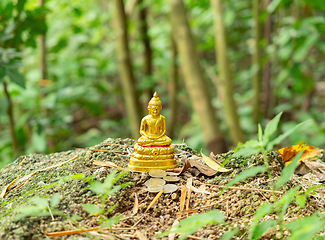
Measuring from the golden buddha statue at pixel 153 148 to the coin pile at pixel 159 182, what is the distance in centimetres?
7

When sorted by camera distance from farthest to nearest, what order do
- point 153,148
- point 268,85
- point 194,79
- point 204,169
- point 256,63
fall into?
1. point 268,85
2. point 256,63
3. point 194,79
4. point 153,148
5. point 204,169

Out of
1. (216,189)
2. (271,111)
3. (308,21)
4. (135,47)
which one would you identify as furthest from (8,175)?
(135,47)

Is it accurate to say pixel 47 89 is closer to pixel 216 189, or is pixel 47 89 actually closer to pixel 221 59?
pixel 221 59

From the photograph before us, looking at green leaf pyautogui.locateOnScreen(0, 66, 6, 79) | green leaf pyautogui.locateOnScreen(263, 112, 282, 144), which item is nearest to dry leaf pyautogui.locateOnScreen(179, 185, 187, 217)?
green leaf pyautogui.locateOnScreen(263, 112, 282, 144)

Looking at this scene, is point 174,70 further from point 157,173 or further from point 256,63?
point 157,173

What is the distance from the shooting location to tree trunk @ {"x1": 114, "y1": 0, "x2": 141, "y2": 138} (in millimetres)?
3686

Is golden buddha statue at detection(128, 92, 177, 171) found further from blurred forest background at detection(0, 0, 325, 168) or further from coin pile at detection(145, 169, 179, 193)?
blurred forest background at detection(0, 0, 325, 168)

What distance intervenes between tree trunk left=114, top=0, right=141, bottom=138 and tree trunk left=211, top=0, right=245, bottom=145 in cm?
122

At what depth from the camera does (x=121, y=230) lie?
106cm

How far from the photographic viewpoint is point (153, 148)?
61.9 inches

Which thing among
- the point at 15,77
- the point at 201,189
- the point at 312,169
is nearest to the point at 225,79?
the point at 312,169

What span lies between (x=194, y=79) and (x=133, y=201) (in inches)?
84.6

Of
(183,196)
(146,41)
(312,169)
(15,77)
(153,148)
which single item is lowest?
(312,169)

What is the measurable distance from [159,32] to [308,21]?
290 centimetres
